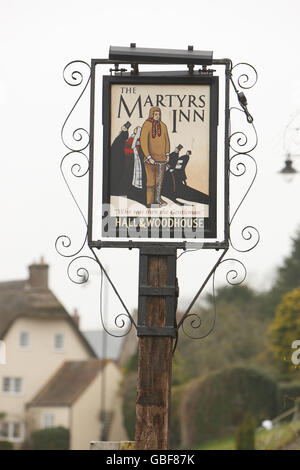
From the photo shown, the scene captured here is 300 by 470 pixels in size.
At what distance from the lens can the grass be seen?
2436 centimetres

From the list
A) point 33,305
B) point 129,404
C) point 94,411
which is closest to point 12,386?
point 33,305

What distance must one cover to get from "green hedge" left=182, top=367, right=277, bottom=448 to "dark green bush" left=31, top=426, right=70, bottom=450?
10.5 metres

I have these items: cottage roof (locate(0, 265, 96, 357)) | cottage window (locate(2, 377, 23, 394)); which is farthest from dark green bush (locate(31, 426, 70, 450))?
cottage roof (locate(0, 265, 96, 357))

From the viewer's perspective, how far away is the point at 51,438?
4384 cm

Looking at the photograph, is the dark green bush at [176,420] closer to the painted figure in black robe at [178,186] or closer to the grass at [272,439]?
the grass at [272,439]

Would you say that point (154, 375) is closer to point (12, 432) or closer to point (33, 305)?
point (12, 432)

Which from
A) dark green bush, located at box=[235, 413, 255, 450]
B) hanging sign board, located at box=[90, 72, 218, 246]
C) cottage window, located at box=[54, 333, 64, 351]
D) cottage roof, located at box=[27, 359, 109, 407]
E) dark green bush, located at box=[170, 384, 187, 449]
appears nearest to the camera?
hanging sign board, located at box=[90, 72, 218, 246]

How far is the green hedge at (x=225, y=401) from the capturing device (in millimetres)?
34188

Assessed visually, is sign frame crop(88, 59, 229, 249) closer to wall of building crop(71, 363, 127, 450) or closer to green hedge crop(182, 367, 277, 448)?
green hedge crop(182, 367, 277, 448)

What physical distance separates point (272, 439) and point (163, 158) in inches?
832

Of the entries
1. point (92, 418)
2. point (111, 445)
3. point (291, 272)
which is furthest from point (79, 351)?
point (111, 445)

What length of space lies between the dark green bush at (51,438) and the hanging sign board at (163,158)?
122 feet

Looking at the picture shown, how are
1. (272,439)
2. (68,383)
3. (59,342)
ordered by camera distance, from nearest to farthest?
(272,439) → (68,383) → (59,342)

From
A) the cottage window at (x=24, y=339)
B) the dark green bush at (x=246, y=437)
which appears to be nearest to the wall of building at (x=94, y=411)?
the cottage window at (x=24, y=339)
